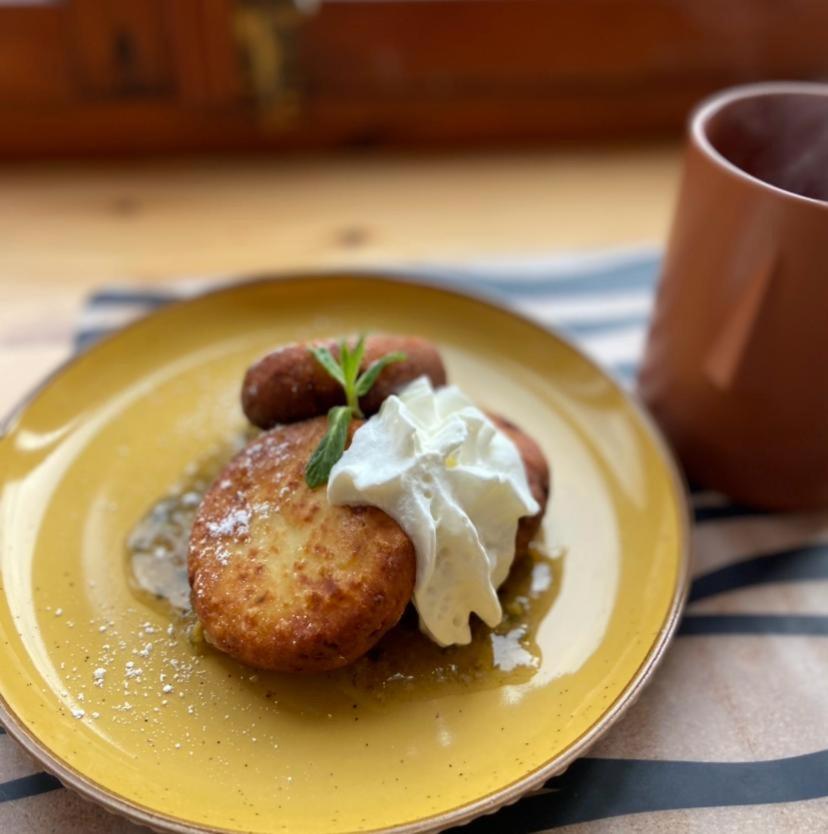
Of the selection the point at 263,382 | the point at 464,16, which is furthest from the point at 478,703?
the point at 464,16

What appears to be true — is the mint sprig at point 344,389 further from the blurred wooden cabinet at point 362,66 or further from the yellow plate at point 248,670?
the blurred wooden cabinet at point 362,66

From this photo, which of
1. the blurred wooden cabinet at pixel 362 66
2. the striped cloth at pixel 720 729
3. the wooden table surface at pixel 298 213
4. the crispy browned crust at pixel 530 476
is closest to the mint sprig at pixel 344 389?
the crispy browned crust at pixel 530 476

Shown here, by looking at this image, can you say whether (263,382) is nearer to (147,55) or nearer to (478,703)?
(478,703)

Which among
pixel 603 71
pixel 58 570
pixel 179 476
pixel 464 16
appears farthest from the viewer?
pixel 603 71

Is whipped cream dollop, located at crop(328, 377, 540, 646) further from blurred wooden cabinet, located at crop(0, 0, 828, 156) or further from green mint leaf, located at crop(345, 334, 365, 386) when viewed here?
blurred wooden cabinet, located at crop(0, 0, 828, 156)

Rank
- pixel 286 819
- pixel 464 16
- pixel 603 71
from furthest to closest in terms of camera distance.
→ pixel 603 71 → pixel 464 16 → pixel 286 819

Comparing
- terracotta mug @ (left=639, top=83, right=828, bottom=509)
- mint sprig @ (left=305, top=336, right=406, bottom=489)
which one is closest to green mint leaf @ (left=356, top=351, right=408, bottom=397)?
mint sprig @ (left=305, top=336, right=406, bottom=489)
